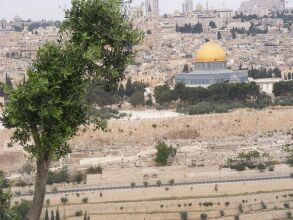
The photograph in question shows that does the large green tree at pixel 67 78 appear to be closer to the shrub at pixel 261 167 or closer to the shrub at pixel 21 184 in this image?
the shrub at pixel 21 184

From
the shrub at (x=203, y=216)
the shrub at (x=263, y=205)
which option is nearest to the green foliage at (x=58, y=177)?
the shrub at (x=203, y=216)

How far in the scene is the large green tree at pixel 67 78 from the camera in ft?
25.3

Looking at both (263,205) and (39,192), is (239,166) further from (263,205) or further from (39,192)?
(39,192)

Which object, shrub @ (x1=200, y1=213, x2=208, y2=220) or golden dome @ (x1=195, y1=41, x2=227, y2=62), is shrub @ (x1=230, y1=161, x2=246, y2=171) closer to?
shrub @ (x1=200, y1=213, x2=208, y2=220)

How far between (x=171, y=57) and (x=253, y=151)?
166ft

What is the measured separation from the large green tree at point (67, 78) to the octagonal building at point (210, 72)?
1549 inches

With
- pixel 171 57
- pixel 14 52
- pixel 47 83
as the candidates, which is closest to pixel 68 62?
pixel 47 83

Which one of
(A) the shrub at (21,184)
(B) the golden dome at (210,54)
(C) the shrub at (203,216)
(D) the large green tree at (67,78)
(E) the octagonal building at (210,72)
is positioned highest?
(D) the large green tree at (67,78)

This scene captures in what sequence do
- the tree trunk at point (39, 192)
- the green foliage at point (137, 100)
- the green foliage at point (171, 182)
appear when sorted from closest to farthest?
the tree trunk at point (39, 192) < the green foliage at point (171, 182) < the green foliage at point (137, 100)

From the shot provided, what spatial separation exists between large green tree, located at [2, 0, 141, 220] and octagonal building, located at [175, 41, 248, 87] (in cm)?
3933

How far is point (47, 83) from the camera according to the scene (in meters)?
7.62

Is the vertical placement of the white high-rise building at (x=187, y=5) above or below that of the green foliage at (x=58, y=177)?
above

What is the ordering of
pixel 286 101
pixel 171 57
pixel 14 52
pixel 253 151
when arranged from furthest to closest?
1. pixel 14 52
2. pixel 171 57
3. pixel 286 101
4. pixel 253 151

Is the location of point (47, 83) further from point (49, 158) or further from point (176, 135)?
point (176, 135)
